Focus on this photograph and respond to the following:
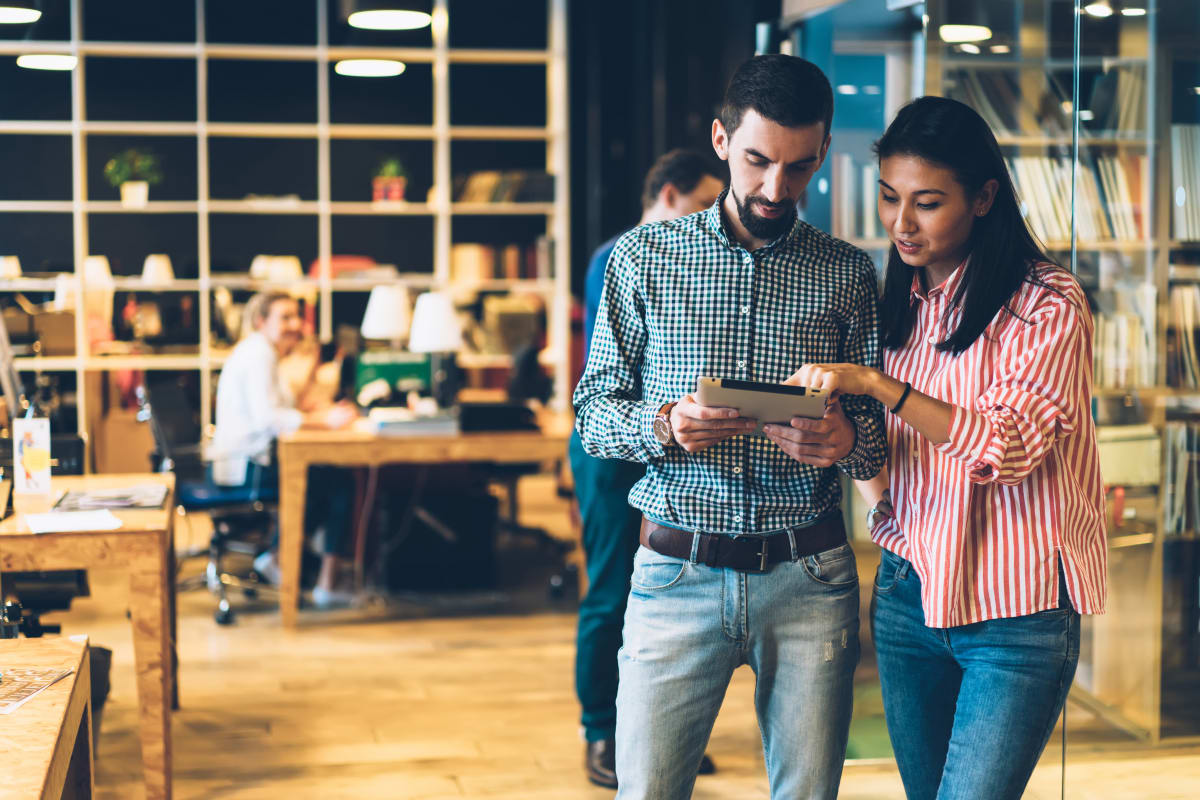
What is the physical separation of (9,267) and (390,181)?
2344 mm

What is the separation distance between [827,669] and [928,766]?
0.26 meters

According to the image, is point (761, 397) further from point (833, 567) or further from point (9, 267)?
point (9, 267)

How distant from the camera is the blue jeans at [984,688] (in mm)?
1841

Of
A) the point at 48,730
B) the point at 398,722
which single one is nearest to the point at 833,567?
the point at 48,730

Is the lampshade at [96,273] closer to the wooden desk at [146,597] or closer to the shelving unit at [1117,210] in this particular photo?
the wooden desk at [146,597]

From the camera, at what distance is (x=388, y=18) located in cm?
582

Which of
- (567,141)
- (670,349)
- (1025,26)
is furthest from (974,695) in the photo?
(567,141)

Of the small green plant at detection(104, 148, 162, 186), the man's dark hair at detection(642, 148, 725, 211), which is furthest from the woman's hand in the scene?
the small green plant at detection(104, 148, 162, 186)

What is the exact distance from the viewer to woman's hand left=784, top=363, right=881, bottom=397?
1.78 m

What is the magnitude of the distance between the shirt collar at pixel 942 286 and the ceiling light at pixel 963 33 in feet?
4.05

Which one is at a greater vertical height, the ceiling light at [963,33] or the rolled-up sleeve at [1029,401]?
the ceiling light at [963,33]

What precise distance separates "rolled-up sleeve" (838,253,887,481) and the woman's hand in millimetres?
124

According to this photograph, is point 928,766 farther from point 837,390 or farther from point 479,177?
point 479,177

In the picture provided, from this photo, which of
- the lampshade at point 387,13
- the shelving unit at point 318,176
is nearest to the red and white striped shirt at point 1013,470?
the lampshade at point 387,13
